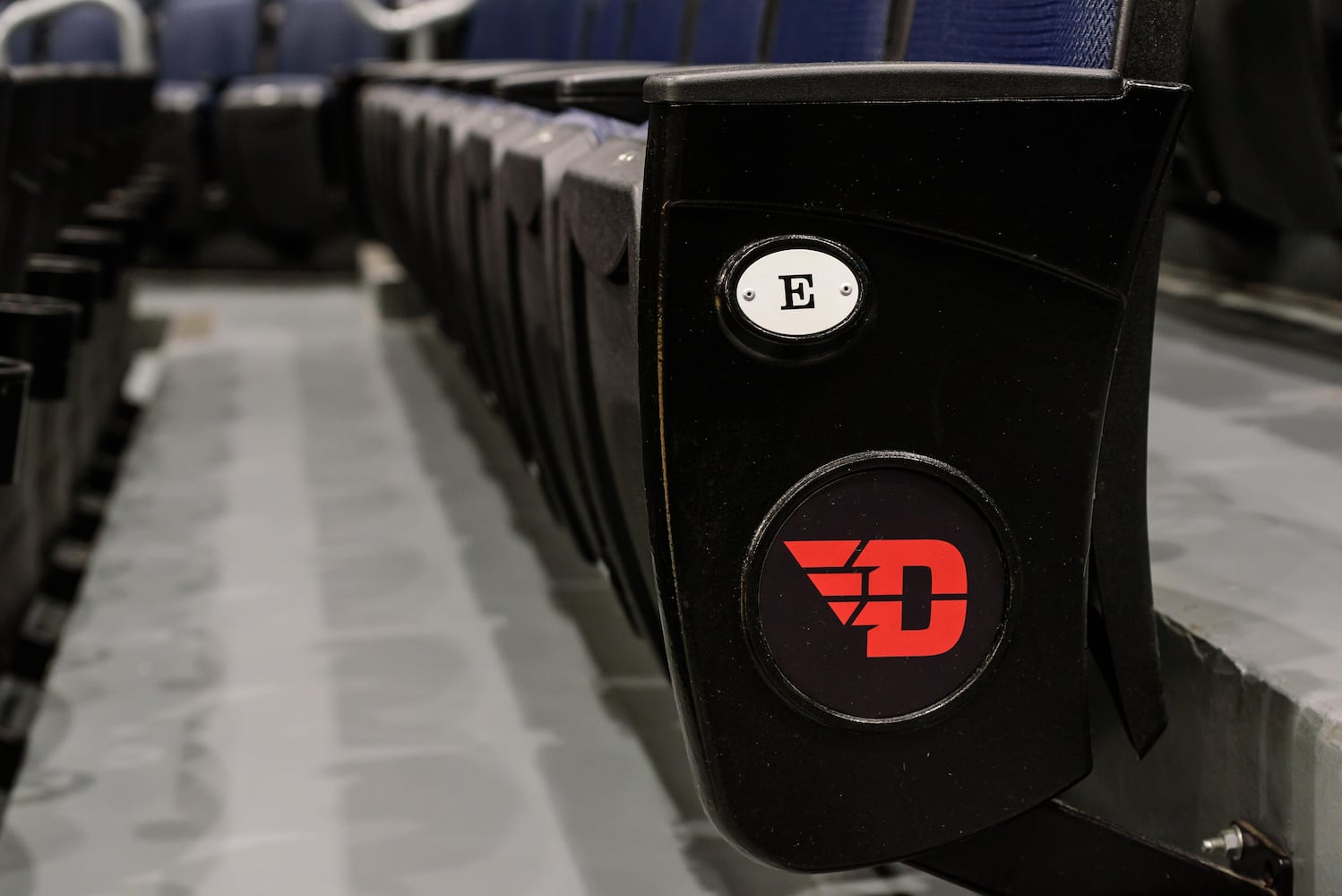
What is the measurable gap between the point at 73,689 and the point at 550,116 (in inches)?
15.8

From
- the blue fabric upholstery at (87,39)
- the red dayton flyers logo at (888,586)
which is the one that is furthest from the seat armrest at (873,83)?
the blue fabric upholstery at (87,39)

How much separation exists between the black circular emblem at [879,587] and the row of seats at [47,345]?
0.28 meters

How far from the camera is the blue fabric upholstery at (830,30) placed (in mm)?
665

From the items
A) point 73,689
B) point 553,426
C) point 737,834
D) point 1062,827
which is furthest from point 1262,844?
point 73,689

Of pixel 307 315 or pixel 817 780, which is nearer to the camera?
pixel 817 780

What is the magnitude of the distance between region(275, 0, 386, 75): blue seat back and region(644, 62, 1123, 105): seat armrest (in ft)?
8.54

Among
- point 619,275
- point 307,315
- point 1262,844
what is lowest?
point 307,315

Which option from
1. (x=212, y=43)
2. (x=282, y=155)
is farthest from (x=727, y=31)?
(x=212, y=43)

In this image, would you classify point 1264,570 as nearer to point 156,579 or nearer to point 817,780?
point 817,780

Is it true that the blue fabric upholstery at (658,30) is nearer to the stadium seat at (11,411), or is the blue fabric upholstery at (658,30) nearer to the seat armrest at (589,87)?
the seat armrest at (589,87)

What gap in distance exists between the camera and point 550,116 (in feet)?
2.51

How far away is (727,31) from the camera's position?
0.99 meters

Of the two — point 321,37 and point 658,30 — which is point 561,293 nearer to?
point 658,30

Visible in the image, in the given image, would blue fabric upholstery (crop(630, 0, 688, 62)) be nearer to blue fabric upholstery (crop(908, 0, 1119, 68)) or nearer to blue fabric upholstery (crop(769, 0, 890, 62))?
blue fabric upholstery (crop(769, 0, 890, 62))
